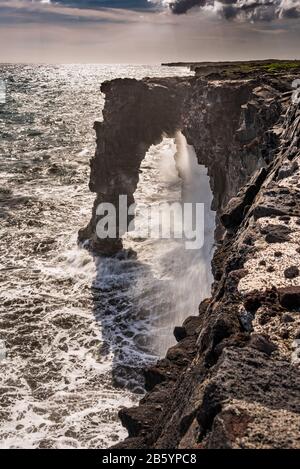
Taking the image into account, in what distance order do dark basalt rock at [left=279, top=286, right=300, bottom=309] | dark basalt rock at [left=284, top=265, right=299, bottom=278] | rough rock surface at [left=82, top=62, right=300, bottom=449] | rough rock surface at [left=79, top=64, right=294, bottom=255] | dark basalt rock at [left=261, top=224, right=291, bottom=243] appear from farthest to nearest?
rough rock surface at [left=79, top=64, right=294, bottom=255] → dark basalt rock at [left=261, top=224, right=291, bottom=243] → dark basalt rock at [left=284, top=265, right=299, bottom=278] → dark basalt rock at [left=279, top=286, right=300, bottom=309] → rough rock surface at [left=82, top=62, right=300, bottom=449]

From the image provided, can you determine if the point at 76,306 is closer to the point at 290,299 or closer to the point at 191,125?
the point at 191,125

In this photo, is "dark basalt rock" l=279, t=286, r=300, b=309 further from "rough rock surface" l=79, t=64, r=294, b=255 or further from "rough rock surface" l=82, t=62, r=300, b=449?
"rough rock surface" l=79, t=64, r=294, b=255

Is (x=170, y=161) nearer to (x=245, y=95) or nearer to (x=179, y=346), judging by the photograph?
(x=245, y=95)

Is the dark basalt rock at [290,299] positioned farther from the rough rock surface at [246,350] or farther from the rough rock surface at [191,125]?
the rough rock surface at [191,125]

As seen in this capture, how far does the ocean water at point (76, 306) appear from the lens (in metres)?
22.4

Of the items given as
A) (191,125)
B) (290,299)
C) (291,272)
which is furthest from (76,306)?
(290,299)

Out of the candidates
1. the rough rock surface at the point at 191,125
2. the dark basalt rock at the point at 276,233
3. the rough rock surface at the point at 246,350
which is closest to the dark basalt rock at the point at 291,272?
the rough rock surface at the point at 246,350

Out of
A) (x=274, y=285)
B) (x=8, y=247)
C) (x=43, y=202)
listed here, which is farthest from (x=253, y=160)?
(x=43, y=202)

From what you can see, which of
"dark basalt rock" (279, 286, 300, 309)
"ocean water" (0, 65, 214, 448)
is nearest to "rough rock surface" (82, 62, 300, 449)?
"dark basalt rock" (279, 286, 300, 309)

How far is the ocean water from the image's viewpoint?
2241cm

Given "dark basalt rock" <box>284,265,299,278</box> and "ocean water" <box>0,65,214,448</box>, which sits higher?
"dark basalt rock" <box>284,265,299,278</box>

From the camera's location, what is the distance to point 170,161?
71.1m

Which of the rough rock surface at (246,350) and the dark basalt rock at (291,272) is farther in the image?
the dark basalt rock at (291,272)

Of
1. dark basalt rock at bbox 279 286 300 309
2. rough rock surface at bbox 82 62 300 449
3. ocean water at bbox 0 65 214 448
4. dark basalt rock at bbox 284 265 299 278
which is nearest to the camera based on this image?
rough rock surface at bbox 82 62 300 449
